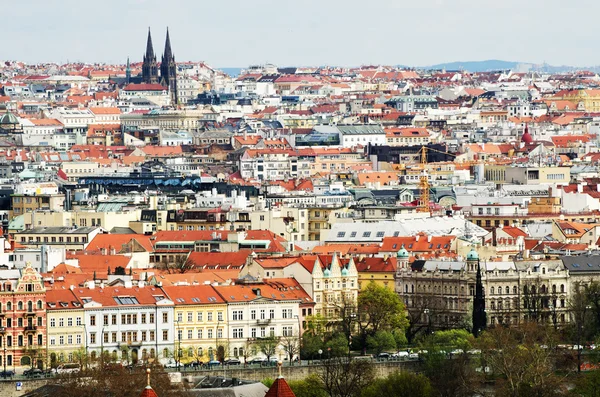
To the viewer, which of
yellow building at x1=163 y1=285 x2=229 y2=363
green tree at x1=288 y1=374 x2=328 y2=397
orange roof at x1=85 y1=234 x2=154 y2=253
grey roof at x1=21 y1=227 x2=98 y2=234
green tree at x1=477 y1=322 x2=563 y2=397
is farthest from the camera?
grey roof at x1=21 y1=227 x2=98 y2=234

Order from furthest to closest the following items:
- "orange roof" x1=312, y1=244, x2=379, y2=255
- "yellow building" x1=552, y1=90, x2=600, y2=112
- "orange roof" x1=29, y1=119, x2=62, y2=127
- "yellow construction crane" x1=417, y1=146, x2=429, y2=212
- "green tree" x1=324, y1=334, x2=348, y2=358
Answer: "yellow building" x1=552, y1=90, x2=600, y2=112 → "orange roof" x1=29, y1=119, x2=62, y2=127 → "yellow construction crane" x1=417, y1=146, x2=429, y2=212 → "orange roof" x1=312, y1=244, x2=379, y2=255 → "green tree" x1=324, y1=334, x2=348, y2=358

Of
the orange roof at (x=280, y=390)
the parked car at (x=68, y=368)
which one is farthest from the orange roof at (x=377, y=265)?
the orange roof at (x=280, y=390)

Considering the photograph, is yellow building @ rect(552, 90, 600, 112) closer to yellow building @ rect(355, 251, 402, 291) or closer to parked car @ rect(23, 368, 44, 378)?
yellow building @ rect(355, 251, 402, 291)

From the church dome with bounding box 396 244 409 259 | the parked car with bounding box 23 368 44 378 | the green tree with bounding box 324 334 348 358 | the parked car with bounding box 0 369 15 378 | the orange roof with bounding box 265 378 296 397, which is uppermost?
the orange roof with bounding box 265 378 296 397

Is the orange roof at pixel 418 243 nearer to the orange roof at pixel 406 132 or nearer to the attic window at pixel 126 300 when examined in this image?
the attic window at pixel 126 300

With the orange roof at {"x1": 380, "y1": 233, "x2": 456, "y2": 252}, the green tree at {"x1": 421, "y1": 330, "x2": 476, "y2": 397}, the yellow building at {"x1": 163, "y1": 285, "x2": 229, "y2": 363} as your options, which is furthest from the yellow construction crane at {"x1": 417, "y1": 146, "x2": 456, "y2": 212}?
the green tree at {"x1": 421, "y1": 330, "x2": 476, "y2": 397}

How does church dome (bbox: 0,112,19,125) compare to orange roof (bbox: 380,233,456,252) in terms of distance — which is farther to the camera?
church dome (bbox: 0,112,19,125)

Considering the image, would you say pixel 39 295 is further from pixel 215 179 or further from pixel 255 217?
pixel 215 179

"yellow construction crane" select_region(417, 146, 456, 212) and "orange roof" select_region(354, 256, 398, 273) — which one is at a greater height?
"orange roof" select_region(354, 256, 398, 273)
